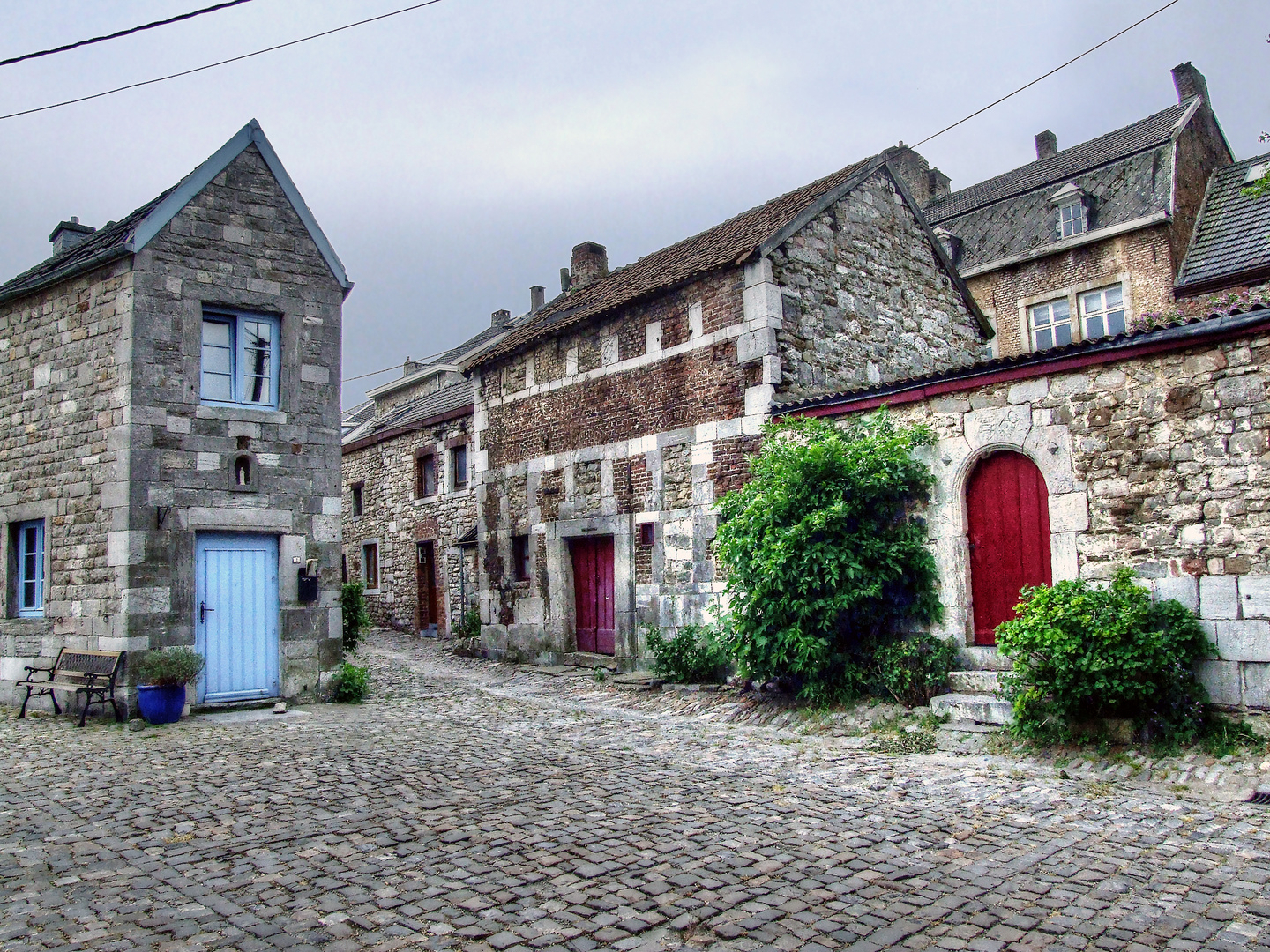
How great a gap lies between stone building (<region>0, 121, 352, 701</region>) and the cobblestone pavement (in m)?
2.24

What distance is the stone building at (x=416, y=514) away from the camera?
65.2ft

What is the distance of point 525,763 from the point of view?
751cm

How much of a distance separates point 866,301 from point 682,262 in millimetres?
2634

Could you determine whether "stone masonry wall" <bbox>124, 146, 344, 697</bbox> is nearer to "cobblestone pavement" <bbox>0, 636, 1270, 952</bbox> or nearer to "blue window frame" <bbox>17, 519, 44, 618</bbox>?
"blue window frame" <bbox>17, 519, 44, 618</bbox>

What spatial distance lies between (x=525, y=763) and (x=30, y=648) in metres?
7.08

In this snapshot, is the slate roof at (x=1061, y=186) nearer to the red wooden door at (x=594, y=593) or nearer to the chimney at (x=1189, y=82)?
the chimney at (x=1189, y=82)

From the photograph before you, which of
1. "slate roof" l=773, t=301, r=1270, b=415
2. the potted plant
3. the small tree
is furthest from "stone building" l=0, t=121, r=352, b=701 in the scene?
"slate roof" l=773, t=301, r=1270, b=415

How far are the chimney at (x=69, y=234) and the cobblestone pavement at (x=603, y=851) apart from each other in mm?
8164

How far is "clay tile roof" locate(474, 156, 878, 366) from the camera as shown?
12086 mm

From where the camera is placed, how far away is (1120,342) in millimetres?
7438

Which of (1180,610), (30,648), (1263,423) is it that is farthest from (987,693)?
(30,648)

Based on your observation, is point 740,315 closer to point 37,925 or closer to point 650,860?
point 650,860

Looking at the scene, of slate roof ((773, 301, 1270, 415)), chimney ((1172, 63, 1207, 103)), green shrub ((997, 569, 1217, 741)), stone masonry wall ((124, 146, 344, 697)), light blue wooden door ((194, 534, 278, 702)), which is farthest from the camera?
chimney ((1172, 63, 1207, 103))

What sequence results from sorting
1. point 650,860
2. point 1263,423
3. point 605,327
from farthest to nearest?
point 605,327, point 1263,423, point 650,860
